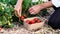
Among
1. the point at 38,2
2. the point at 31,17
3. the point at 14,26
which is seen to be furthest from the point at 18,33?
the point at 38,2

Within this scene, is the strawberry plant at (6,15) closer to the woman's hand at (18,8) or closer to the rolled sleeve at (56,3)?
the woman's hand at (18,8)

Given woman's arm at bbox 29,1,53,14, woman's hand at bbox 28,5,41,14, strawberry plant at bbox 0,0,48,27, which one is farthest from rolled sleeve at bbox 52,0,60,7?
strawberry plant at bbox 0,0,48,27

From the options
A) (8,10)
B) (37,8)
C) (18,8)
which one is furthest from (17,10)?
(37,8)

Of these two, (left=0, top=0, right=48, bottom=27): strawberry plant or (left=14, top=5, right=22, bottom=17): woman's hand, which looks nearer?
(left=14, top=5, right=22, bottom=17): woman's hand

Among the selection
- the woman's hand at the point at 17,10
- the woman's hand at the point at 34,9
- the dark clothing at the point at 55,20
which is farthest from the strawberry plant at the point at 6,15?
the dark clothing at the point at 55,20

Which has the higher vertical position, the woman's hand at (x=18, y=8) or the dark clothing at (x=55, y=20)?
the woman's hand at (x=18, y=8)

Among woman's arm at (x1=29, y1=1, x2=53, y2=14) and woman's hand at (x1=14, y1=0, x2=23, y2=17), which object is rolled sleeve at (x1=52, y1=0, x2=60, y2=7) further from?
woman's hand at (x1=14, y1=0, x2=23, y2=17)

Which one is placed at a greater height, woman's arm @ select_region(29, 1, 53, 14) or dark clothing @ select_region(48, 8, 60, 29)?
woman's arm @ select_region(29, 1, 53, 14)

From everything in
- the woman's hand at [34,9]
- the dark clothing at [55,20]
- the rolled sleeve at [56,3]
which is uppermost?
the rolled sleeve at [56,3]

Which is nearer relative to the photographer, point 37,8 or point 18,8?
point 18,8

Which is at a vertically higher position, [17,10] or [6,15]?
[17,10]

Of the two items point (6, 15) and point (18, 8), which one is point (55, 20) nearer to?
point (18, 8)

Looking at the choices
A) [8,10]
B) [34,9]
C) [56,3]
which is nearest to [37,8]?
[34,9]

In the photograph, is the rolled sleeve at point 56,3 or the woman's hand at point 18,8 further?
the rolled sleeve at point 56,3
